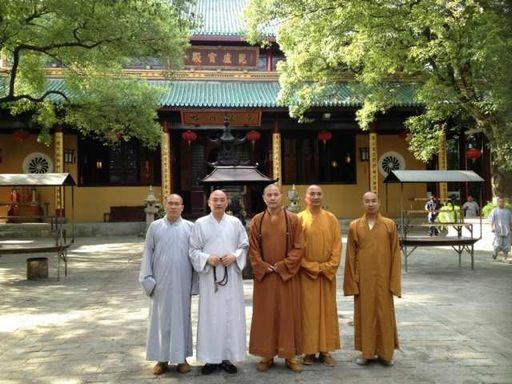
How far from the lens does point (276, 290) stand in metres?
4.31

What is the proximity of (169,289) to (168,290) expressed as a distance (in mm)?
12

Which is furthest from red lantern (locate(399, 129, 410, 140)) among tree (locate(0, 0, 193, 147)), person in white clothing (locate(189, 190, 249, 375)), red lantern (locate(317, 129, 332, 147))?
person in white clothing (locate(189, 190, 249, 375))

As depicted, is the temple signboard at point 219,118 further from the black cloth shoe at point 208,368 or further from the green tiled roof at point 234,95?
the black cloth shoe at point 208,368

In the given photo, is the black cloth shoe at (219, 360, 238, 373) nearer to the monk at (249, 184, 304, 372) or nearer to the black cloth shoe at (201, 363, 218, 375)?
the black cloth shoe at (201, 363, 218, 375)

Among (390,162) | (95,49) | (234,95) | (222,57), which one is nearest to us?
(95,49)

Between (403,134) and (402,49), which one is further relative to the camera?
(403,134)

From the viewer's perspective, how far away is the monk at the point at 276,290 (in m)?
4.26

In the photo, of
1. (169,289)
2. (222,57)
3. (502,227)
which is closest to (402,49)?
(502,227)

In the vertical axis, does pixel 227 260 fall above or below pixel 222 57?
below

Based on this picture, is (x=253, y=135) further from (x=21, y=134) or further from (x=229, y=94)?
(x=21, y=134)

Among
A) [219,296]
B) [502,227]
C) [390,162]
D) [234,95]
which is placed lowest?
[219,296]

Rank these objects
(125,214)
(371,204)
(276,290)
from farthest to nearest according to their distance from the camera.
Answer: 1. (125,214)
2. (371,204)
3. (276,290)

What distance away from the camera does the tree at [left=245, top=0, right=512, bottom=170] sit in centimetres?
977

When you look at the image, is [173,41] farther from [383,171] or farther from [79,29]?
[383,171]
